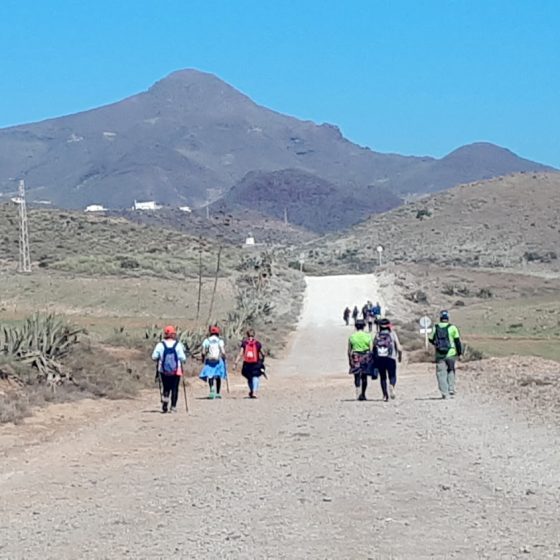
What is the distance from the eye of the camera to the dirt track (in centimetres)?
902

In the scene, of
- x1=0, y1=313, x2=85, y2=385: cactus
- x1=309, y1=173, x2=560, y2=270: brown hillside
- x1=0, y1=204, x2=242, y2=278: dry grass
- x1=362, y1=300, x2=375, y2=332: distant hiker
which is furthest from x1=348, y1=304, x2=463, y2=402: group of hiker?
x1=309, y1=173, x2=560, y2=270: brown hillside

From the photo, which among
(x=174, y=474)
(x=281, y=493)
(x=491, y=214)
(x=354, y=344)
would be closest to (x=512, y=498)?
(x=281, y=493)

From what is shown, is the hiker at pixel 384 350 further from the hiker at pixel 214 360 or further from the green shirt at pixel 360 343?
the hiker at pixel 214 360

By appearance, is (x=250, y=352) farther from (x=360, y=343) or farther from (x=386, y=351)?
(x=386, y=351)

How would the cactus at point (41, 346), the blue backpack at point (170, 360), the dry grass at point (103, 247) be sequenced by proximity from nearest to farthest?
the blue backpack at point (170, 360)
the cactus at point (41, 346)
the dry grass at point (103, 247)

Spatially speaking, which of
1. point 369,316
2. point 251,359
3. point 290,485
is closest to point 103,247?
point 369,316

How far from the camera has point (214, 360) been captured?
22859mm

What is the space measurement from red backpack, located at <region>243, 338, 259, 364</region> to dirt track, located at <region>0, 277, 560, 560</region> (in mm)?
2179

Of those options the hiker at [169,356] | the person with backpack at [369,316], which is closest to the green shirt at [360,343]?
the hiker at [169,356]

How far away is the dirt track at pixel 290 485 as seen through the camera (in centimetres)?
902

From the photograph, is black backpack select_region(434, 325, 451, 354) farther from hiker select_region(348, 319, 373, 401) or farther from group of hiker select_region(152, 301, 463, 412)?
hiker select_region(348, 319, 373, 401)

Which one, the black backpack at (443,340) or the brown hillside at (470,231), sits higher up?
the brown hillside at (470,231)

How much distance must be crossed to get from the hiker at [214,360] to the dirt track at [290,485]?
2.12 meters

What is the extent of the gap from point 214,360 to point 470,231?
10178 cm
